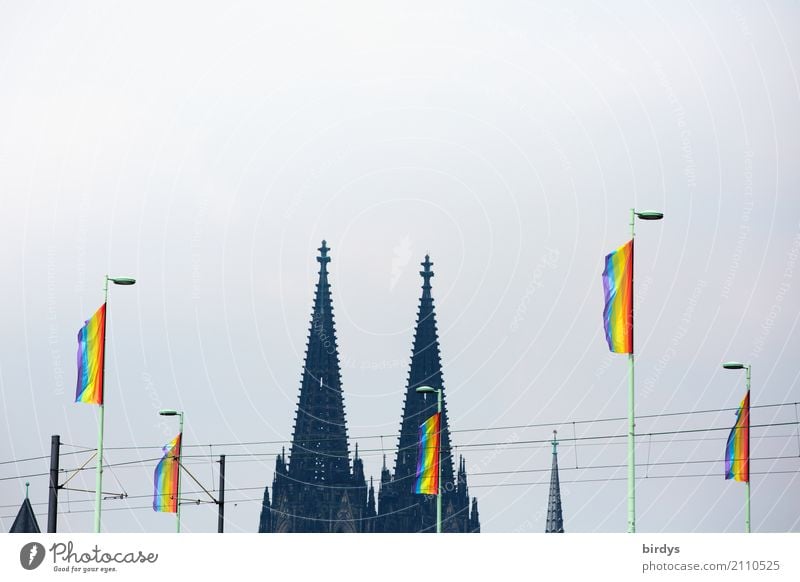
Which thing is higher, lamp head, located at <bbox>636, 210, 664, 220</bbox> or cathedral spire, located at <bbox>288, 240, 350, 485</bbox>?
cathedral spire, located at <bbox>288, 240, 350, 485</bbox>

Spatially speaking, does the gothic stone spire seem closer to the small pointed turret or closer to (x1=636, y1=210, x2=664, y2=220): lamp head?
the small pointed turret

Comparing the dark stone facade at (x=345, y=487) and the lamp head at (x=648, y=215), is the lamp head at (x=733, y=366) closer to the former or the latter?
the lamp head at (x=648, y=215)

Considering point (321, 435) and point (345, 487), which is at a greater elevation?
point (321, 435)

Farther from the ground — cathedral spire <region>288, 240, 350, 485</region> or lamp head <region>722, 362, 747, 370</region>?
cathedral spire <region>288, 240, 350, 485</region>

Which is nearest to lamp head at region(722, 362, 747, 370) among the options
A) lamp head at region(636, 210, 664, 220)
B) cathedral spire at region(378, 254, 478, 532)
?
lamp head at region(636, 210, 664, 220)

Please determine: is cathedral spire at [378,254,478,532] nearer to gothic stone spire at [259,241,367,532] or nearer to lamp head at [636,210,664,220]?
gothic stone spire at [259,241,367,532]

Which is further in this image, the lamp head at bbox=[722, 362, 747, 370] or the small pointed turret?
the small pointed turret

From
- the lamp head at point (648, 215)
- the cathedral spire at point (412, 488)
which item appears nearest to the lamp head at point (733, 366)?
the lamp head at point (648, 215)

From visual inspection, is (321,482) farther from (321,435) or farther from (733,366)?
(733,366)

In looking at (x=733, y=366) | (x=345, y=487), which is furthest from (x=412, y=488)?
(x=733, y=366)

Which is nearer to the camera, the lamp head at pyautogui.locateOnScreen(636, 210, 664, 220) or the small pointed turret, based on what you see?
the lamp head at pyautogui.locateOnScreen(636, 210, 664, 220)

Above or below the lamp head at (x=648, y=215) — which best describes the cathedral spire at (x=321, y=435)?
above
